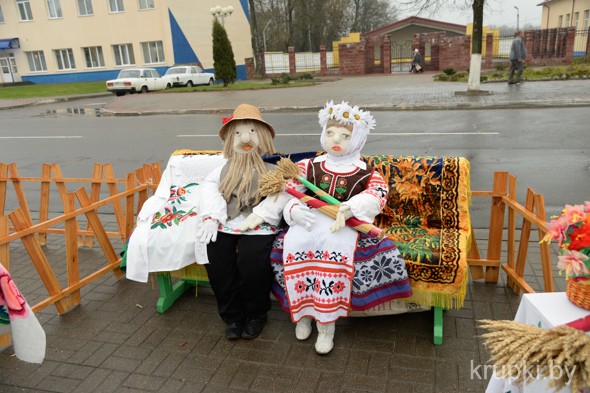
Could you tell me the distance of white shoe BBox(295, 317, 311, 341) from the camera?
316cm

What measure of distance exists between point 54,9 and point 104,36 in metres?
4.37

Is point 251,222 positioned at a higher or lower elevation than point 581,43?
lower

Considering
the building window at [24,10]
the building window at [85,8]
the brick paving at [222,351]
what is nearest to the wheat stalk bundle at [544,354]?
the brick paving at [222,351]

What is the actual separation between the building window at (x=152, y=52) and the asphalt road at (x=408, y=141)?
20698 mm

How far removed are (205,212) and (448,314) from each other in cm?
193

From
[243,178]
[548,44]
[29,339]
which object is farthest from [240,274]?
[548,44]

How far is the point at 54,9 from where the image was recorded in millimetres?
34688

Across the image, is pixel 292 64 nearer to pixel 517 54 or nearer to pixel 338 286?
pixel 517 54

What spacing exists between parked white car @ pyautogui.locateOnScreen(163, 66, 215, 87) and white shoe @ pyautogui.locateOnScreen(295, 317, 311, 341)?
26330 mm

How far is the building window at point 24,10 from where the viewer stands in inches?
1377

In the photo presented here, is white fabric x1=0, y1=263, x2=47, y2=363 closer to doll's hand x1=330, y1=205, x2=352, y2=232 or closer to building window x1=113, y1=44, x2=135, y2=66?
doll's hand x1=330, y1=205, x2=352, y2=232

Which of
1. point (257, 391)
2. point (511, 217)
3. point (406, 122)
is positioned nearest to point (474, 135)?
point (406, 122)

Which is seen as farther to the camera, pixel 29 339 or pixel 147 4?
pixel 147 4

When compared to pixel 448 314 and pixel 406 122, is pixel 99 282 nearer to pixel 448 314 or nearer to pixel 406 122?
pixel 448 314
